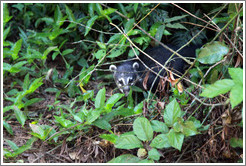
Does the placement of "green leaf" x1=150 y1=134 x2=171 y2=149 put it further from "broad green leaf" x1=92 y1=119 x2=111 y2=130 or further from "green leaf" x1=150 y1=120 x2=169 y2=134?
"broad green leaf" x1=92 y1=119 x2=111 y2=130

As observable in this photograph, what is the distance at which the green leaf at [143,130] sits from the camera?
213 centimetres

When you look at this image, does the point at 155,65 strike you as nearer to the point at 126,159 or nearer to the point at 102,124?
the point at 102,124

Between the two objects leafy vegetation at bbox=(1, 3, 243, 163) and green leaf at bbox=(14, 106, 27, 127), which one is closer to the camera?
leafy vegetation at bbox=(1, 3, 243, 163)

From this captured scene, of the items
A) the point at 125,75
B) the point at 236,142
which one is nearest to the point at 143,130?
the point at 236,142

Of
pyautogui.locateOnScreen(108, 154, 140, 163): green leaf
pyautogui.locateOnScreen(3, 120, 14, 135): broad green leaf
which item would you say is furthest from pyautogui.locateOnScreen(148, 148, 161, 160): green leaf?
pyautogui.locateOnScreen(3, 120, 14, 135): broad green leaf

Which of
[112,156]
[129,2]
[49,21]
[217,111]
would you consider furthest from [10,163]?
[129,2]

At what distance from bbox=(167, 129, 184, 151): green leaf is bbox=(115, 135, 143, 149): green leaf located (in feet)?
0.80

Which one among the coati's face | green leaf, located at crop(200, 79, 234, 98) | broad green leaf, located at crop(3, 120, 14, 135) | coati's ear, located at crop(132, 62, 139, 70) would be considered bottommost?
the coati's face

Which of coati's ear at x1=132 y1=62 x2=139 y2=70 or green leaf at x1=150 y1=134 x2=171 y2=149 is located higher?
green leaf at x1=150 y1=134 x2=171 y2=149

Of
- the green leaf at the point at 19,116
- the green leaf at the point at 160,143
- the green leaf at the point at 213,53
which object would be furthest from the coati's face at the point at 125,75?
the green leaf at the point at 213,53

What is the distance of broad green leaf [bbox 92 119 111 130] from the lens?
2477mm

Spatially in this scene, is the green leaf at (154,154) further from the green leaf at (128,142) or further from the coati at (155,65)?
the coati at (155,65)

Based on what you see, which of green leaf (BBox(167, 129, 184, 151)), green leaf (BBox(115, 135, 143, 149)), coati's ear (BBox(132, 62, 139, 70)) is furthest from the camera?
coati's ear (BBox(132, 62, 139, 70))

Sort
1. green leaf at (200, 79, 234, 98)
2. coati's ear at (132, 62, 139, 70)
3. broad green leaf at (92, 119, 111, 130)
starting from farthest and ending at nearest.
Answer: coati's ear at (132, 62, 139, 70) → broad green leaf at (92, 119, 111, 130) → green leaf at (200, 79, 234, 98)
